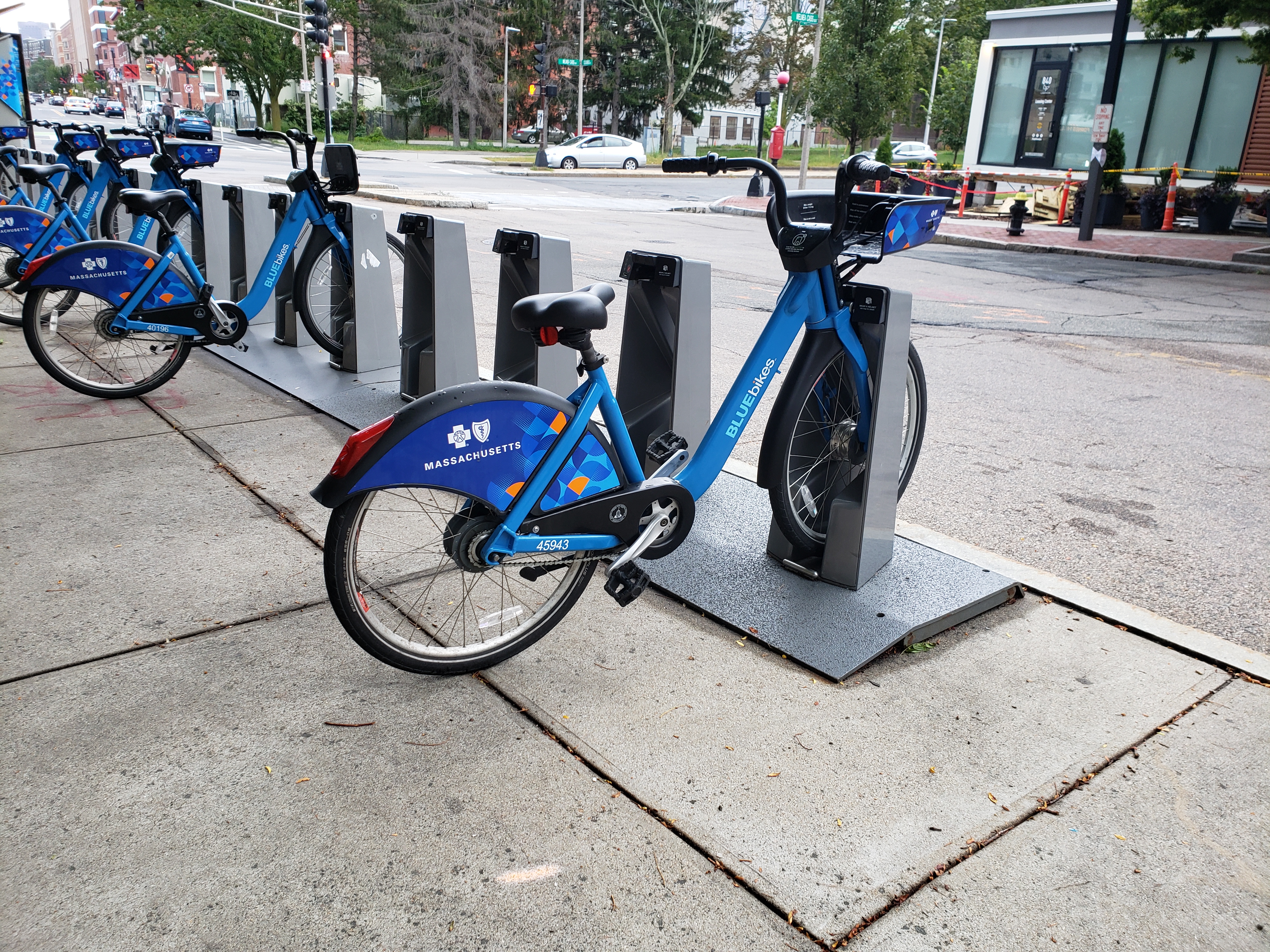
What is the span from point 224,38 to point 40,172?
5943 centimetres

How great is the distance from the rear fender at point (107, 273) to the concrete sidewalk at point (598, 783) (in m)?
2.19

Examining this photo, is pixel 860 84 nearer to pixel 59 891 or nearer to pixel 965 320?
pixel 965 320

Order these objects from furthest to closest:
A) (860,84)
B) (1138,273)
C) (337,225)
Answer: (860,84) < (1138,273) < (337,225)

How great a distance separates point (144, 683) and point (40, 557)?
3.46 feet

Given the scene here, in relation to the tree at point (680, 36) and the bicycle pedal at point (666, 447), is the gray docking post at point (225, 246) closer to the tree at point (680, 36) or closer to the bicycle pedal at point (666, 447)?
the bicycle pedal at point (666, 447)

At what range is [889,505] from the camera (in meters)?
3.43

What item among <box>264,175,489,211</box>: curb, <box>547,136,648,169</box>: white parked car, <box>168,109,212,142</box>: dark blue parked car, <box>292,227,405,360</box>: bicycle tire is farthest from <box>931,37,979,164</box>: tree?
<box>292,227,405,360</box>: bicycle tire

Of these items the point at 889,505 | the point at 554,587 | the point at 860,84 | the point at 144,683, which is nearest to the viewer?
the point at 144,683

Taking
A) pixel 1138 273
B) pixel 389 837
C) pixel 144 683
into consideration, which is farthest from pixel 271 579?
pixel 1138 273

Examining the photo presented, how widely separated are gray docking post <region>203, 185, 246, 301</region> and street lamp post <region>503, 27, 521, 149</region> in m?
45.5

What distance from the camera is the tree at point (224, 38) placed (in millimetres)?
57125

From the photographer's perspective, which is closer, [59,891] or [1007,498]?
[59,891]

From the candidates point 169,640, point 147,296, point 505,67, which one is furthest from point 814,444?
point 505,67

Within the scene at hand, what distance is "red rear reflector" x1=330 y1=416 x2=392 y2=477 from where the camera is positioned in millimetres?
2445
